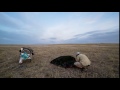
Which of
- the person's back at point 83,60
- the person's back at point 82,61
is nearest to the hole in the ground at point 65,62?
the person's back at point 82,61

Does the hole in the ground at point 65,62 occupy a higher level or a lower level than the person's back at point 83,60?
lower

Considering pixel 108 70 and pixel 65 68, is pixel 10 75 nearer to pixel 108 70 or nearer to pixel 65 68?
pixel 65 68

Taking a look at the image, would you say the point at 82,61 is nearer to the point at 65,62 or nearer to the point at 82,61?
the point at 82,61

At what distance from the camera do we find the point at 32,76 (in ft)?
18.5

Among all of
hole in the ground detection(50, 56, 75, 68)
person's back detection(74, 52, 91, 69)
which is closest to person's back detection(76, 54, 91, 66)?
person's back detection(74, 52, 91, 69)

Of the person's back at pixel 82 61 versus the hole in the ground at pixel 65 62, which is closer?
the person's back at pixel 82 61

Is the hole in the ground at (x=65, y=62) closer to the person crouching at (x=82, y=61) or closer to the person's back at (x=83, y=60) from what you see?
the person crouching at (x=82, y=61)

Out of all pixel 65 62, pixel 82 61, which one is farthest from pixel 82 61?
pixel 65 62

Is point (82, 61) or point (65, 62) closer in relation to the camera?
point (82, 61)

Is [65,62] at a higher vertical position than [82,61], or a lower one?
lower

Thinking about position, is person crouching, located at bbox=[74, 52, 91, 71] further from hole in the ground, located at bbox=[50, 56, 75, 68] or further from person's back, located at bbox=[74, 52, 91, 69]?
hole in the ground, located at bbox=[50, 56, 75, 68]
